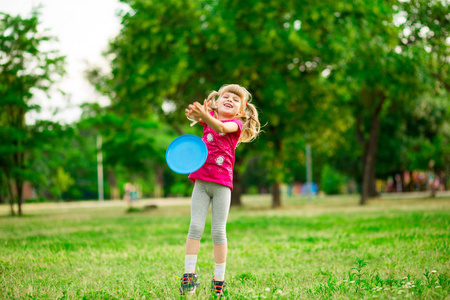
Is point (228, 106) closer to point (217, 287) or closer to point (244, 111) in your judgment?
point (244, 111)

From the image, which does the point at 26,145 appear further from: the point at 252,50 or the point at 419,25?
the point at 419,25

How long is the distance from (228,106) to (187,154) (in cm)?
60

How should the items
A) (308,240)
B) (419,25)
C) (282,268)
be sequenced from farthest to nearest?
(419,25), (308,240), (282,268)

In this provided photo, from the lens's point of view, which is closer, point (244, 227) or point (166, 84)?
point (244, 227)

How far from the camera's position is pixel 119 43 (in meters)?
18.0

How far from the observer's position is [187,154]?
161 inches

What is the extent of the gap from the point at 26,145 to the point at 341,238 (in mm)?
14083

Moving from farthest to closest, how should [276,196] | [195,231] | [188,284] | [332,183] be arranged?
[332,183] < [276,196] < [195,231] < [188,284]

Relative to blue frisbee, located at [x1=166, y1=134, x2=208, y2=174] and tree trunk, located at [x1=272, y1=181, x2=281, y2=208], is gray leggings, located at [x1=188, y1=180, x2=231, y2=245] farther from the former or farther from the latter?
tree trunk, located at [x1=272, y1=181, x2=281, y2=208]

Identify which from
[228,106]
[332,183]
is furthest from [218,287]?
[332,183]

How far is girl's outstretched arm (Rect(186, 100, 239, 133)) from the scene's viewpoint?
3647 millimetres

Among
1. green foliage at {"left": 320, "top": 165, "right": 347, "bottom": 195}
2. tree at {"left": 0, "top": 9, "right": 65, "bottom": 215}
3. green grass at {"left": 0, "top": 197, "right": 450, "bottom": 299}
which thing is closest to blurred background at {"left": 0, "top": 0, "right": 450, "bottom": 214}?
tree at {"left": 0, "top": 9, "right": 65, "bottom": 215}

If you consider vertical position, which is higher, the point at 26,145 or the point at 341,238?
the point at 26,145

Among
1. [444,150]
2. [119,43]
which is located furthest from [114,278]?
[444,150]
